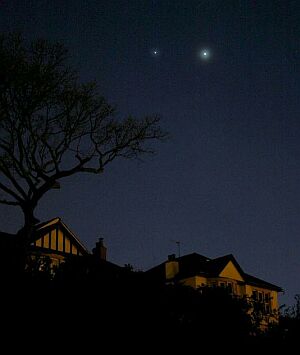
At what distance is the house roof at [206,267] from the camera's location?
48.1 m

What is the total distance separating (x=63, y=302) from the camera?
10.3 metres

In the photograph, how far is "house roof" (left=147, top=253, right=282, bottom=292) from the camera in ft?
158

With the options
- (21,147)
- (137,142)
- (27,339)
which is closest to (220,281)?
(137,142)

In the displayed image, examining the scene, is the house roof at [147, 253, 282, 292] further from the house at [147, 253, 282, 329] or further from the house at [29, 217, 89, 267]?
the house at [29, 217, 89, 267]

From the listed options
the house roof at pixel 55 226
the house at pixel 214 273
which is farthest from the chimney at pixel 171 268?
the house roof at pixel 55 226

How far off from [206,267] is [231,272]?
2.29 metres

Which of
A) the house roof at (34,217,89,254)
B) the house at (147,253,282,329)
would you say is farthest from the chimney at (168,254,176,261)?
the house roof at (34,217,89,254)

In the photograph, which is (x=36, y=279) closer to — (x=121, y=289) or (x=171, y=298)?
(x=121, y=289)

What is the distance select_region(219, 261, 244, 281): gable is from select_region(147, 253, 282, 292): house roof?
0.64 ft

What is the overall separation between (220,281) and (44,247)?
16.8 metres

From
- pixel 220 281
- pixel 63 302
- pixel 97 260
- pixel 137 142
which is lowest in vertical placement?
pixel 63 302

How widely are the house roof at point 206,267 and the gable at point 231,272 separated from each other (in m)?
0.20

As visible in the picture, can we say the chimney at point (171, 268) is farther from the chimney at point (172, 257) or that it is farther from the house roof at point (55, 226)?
the house roof at point (55, 226)

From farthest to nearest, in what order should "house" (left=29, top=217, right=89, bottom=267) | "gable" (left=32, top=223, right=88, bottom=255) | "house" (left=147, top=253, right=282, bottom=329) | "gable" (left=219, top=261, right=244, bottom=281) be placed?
"gable" (left=219, top=261, right=244, bottom=281) → "house" (left=147, top=253, right=282, bottom=329) → "gable" (left=32, top=223, right=88, bottom=255) → "house" (left=29, top=217, right=89, bottom=267)
